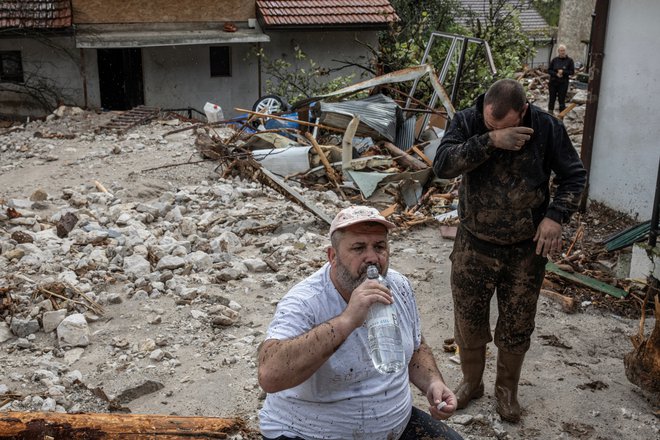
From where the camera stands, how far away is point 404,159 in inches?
442

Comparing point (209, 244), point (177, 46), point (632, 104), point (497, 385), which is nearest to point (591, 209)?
point (632, 104)

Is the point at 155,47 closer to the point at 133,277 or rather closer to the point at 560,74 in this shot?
the point at 560,74

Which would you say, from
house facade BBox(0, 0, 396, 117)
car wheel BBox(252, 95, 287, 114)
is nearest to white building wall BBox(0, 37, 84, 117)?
house facade BBox(0, 0, 396, 117)

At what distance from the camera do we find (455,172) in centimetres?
417

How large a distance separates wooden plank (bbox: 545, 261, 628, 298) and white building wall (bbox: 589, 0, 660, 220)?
88.7 inches

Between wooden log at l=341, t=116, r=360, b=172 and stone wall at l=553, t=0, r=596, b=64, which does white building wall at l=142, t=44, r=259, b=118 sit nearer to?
wooden log at l=341, t=116, r=360, b=172

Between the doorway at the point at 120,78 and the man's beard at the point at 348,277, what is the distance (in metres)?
→ 18.9

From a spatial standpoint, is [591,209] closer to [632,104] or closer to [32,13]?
[632,104]

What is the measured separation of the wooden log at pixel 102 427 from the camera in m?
3.35

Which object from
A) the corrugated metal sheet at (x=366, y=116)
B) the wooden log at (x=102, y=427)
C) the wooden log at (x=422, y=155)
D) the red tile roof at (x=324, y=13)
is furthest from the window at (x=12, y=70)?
the wooden log at (x=102, y=427)

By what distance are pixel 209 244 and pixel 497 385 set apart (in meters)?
4.16

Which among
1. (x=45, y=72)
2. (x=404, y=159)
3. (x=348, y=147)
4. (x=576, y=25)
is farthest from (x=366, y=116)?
(x=576, y=25)

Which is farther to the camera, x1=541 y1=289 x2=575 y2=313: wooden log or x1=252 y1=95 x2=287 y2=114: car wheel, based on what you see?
x1=252 y1=95 x2=287 y2=114: car wheel

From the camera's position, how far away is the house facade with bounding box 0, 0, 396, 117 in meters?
18.8
